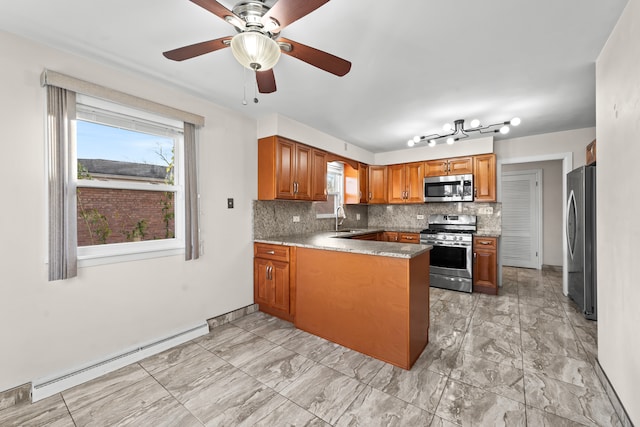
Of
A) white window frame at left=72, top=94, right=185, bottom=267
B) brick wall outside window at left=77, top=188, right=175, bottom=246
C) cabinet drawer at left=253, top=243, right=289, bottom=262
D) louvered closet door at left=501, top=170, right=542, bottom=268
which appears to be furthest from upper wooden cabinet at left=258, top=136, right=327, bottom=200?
louvered closet door at left=501, top=170, right=542, bottom=268

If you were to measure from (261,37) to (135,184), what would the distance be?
5.90 feet

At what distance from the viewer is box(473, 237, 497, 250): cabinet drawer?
13.1 feet

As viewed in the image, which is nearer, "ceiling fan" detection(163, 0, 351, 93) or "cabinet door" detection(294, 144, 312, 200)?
"ceiling fan" detection(163, 0, 351, 93)

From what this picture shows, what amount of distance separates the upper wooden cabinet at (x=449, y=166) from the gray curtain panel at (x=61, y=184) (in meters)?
4.57

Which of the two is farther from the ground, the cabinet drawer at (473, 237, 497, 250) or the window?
the window

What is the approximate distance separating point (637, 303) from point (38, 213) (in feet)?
11.7

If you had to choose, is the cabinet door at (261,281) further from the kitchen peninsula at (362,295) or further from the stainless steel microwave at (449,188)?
the stainless steel microwave at (449,188)

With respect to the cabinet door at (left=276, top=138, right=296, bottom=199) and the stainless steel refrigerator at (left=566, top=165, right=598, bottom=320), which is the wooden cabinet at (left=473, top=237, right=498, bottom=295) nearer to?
the stainless steel refrigerator at (left=566, top=165, right=598, bottom=320)

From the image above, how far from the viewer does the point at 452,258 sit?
13.7 feet

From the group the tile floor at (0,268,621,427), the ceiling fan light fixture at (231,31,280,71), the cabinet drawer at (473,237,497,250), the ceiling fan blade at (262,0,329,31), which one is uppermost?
the ceiling fan blade at (262,0,329,31)

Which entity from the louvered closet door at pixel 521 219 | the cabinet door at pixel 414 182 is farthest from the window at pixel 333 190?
the louvered closet door at pixel 521 219

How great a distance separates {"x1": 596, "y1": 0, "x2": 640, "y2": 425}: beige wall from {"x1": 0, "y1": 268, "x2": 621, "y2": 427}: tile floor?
36 centimetres

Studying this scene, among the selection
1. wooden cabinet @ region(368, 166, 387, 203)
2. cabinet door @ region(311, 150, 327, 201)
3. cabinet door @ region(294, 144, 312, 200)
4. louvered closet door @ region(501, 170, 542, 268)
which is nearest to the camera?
cabinet door @ region(294, 144, 312, 200)

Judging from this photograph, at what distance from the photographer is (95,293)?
2.13m
